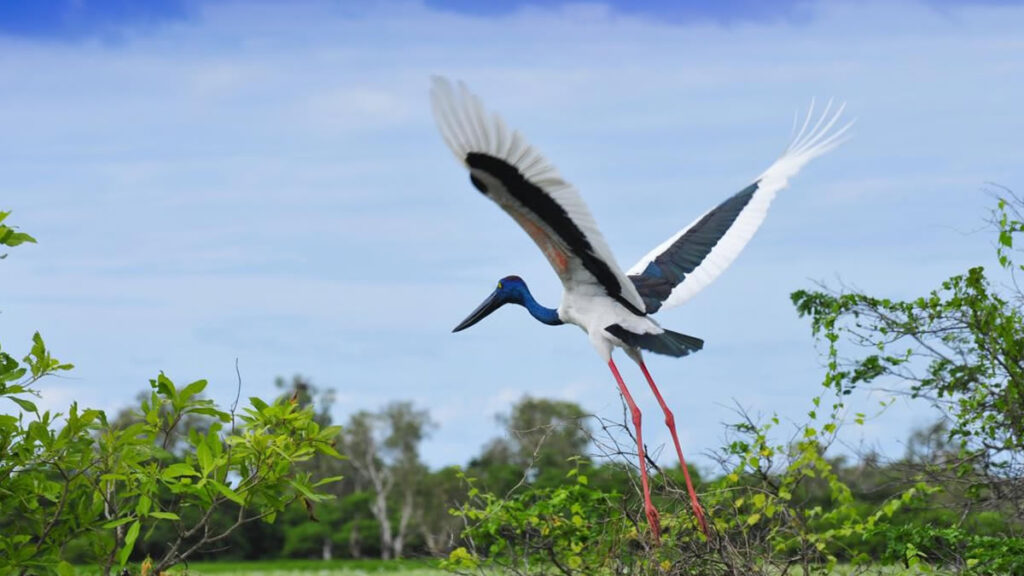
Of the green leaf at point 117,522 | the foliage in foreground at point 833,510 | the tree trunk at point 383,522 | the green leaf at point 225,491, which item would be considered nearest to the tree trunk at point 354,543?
the tree trunk at point 383,522

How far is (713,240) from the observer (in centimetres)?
→ 745

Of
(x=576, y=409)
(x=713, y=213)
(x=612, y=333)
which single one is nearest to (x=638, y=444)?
(x=612, y=333)

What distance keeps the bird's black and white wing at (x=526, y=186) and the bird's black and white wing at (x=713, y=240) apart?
0.71 metres

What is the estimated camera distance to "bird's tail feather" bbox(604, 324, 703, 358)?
6.18m

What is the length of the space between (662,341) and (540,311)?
0.88 metres

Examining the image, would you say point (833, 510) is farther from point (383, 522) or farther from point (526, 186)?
point (383, 522)

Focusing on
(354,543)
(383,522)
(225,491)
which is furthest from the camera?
(354,543)

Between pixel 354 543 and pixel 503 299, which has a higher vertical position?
pixel 503 299

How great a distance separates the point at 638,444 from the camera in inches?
246

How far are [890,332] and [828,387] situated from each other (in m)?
Answer: 0.75

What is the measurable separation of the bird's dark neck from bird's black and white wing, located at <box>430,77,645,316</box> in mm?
563

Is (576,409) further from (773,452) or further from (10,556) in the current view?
(10,556)

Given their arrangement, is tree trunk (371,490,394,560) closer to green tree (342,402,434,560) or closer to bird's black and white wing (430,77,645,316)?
green tree (342,402,434,560)

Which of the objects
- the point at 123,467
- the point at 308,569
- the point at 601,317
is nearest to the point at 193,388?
the point at 123,467
